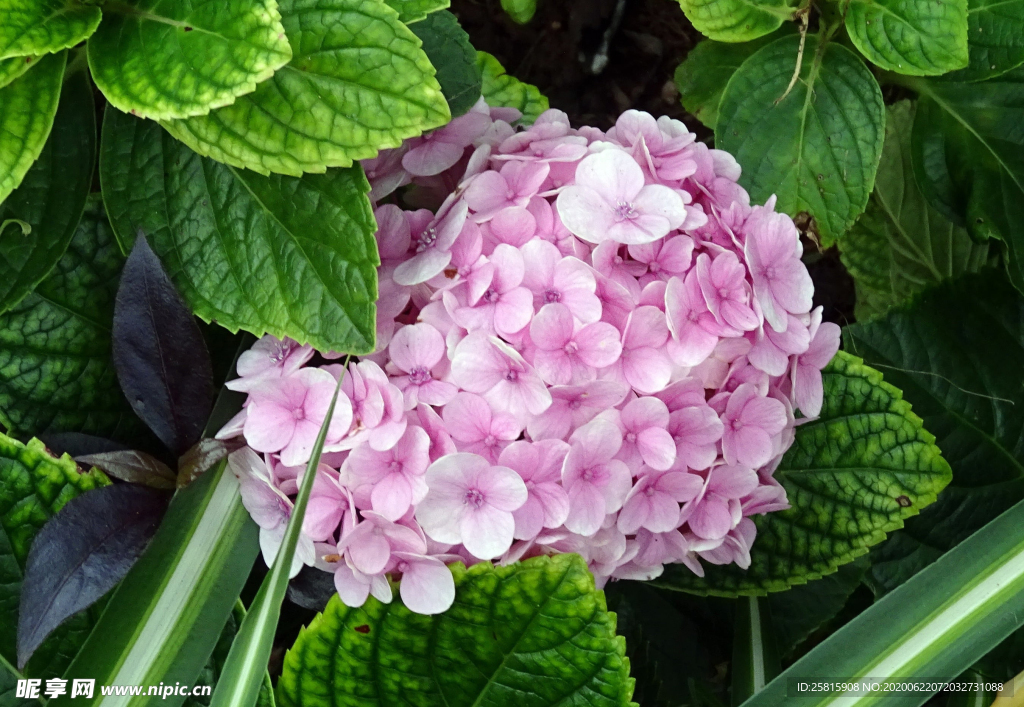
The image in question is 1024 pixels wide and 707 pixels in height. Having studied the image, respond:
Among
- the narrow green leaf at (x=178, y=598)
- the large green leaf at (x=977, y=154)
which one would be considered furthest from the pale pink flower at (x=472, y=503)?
the large green leaf at (x=977, y=154)

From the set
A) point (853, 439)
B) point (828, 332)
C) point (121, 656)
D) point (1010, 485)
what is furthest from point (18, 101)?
point (1010, 485)

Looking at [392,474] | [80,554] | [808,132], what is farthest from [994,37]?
[80,554]

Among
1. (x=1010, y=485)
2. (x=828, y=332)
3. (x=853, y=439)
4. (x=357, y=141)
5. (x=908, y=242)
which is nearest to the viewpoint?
(x=357, y=141)

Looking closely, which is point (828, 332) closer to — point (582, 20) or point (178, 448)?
point (178, 448)

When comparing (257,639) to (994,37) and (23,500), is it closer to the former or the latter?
(23,500)

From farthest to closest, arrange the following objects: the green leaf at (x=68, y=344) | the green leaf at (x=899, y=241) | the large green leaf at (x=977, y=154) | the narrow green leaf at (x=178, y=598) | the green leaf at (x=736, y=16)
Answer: the green leaf at (x=899, y=241) < the large green leaf at (x=977, y=154) < the green leaf at (x=736, y=16) < the green leaf at (x=68, y=344) < the narrow green leaf at (x=178, y=598)

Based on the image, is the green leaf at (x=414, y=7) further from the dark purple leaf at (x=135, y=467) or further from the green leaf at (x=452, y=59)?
the dark purple leaf at (x=135, y=467)

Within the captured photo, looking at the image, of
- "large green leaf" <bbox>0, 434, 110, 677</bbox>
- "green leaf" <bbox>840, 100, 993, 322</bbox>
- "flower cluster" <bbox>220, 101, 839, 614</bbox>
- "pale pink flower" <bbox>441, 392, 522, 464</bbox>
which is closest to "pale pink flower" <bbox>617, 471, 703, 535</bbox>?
"flower cluster" <bbox>220, 101, 839, 614</bbox>
